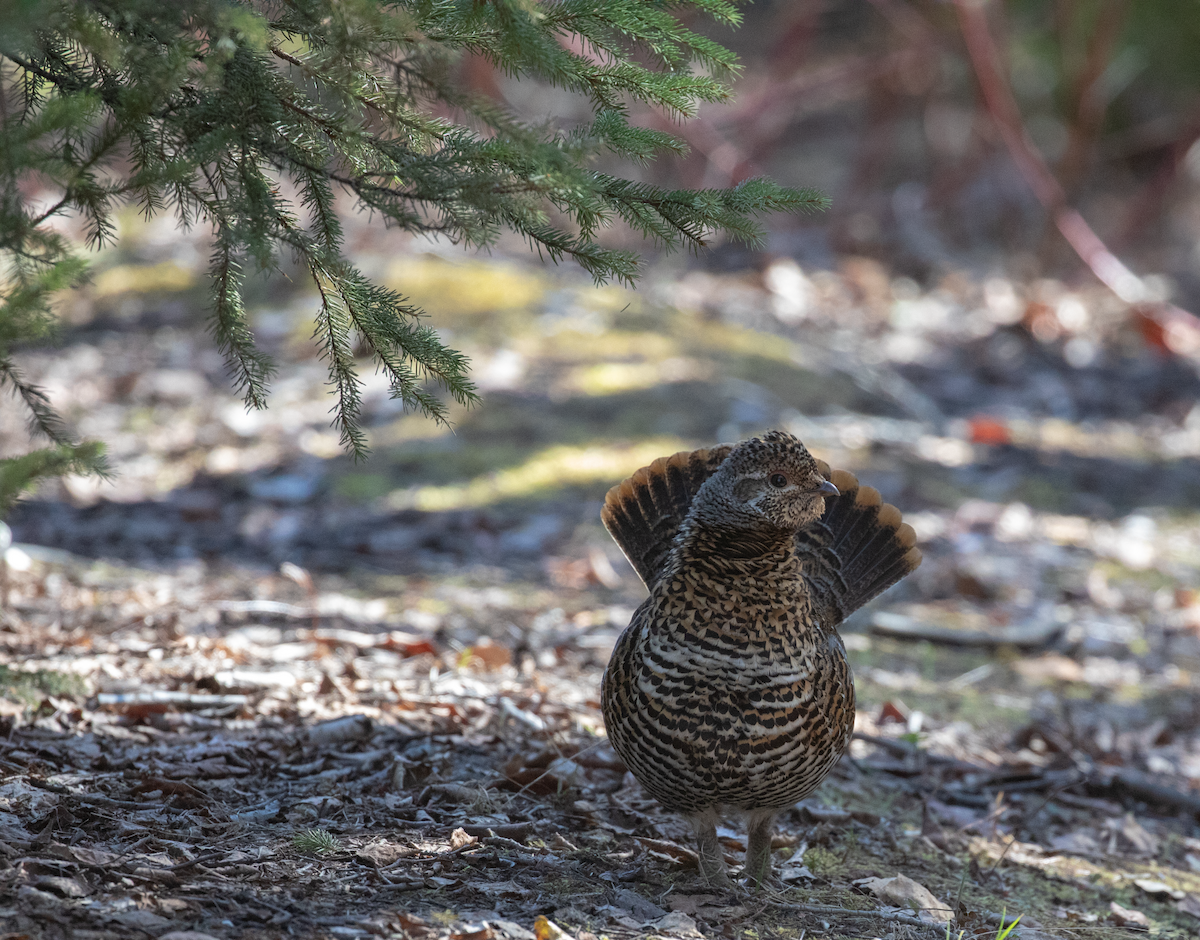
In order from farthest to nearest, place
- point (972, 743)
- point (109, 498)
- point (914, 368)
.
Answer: point (914, 368), point (109, 498), point (972, 743)

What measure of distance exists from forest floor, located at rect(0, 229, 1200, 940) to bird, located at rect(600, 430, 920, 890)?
302 millimetres

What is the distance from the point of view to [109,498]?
6.34 metres

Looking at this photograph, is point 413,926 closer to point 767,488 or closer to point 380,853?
point 380,853

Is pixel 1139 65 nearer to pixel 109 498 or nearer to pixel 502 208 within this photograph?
pixel 109 498

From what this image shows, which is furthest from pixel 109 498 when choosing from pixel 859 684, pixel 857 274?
pixel 857 274

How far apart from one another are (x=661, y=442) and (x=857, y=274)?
211 inches

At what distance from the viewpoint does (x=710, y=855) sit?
323cm

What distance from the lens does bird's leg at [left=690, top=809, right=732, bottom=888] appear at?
3195 millimetres

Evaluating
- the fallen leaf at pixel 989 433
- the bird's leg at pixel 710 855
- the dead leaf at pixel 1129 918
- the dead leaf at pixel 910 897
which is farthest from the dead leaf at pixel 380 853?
the fallen leaf at pixel 989 433

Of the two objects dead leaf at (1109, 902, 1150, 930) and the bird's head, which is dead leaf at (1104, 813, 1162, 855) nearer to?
dead leaf at (1109, 902, 1150, 930)

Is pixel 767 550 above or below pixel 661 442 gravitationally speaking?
below

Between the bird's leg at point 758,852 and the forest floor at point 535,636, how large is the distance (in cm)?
10

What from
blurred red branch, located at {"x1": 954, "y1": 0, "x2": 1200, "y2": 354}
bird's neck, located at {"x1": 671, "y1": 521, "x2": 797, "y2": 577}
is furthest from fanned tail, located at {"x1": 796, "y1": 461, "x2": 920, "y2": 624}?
blurred red branch, located at {"x1": 954, "y1": 0, "x2": 1200, "y2": 354}

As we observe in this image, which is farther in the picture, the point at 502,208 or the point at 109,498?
the point at 109,498
